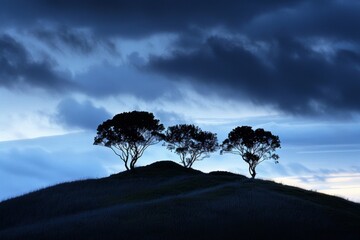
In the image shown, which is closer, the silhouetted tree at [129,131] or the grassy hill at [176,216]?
the grassy hill at [176,216]

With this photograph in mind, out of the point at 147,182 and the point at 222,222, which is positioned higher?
the point at 147,182

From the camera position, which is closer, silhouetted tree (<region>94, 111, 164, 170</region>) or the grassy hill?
the grassy hill

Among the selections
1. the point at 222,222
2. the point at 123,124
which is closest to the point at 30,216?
the point at 222,222

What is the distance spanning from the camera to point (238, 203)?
44.8m

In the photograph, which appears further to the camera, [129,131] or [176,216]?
[129,131]

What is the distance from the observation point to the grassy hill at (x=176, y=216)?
3409 centimetres

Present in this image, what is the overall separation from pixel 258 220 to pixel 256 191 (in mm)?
17326

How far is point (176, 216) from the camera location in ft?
127

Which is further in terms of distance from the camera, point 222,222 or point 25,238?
point 222,222

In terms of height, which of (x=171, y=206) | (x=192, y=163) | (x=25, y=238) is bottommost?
(x=25, y=238)

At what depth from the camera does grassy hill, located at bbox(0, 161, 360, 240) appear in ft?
112

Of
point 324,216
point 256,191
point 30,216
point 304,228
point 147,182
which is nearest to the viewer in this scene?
point 304,228

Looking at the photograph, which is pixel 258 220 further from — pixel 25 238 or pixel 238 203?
pixel 25 238

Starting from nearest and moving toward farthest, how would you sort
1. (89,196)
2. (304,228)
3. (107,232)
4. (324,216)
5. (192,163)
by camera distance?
1. (107,232)
2. (304,228)
3. (324,216)
4. (89,196)
5. (192,163)
